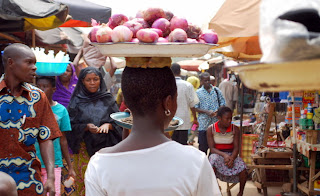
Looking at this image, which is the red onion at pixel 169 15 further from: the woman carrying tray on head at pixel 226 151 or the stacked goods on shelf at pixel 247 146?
the stacked goods on shelf at pixel 247 146

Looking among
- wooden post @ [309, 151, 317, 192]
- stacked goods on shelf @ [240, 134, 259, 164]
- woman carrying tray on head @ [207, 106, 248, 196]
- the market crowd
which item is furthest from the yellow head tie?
stacked goods on shelf @ [240, 134, 259, 164]

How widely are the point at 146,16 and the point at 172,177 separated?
1.01m

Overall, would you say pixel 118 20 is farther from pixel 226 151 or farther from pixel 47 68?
pixel 226 151

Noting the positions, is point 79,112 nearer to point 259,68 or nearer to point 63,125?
point 63,125

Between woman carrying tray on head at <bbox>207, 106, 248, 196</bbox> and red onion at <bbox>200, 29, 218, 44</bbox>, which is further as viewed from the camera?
woman carrying tray on head at <bbox>207, 106, 248, 196</bbox>

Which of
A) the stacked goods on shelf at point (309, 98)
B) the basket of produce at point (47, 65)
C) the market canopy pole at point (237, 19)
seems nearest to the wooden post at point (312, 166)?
the stacked goods on shelf at point (309, 98)

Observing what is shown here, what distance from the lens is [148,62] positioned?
6.40 ft

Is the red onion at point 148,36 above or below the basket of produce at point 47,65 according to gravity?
above

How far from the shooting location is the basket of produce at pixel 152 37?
2.05 metres

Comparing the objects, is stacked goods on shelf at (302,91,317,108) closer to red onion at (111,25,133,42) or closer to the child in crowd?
the child in crowd

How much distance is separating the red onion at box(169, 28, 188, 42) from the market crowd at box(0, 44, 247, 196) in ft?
0.51

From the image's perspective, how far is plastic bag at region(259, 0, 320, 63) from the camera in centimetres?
69

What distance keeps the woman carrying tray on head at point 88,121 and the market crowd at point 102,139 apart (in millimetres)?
12

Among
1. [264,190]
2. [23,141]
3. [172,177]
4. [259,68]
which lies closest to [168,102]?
[172,177]
